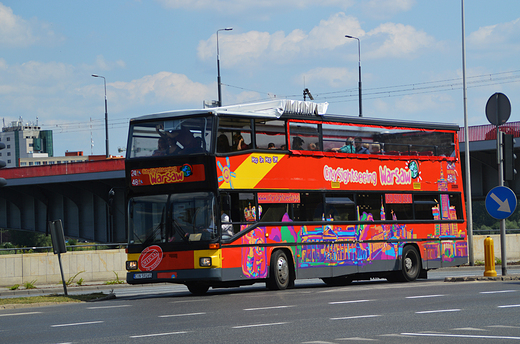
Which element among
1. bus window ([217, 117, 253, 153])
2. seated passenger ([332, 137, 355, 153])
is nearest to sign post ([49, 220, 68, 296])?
bus window ([217, 117, 253, 153])

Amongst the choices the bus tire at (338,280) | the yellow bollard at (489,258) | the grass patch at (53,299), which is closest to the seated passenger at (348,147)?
the bus tire at (338,280)

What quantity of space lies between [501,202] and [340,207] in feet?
12.4

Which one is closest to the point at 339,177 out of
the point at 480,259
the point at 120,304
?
the point at 120,304

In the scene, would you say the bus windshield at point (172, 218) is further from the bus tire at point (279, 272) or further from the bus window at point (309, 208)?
the bus window at point (309, 208)

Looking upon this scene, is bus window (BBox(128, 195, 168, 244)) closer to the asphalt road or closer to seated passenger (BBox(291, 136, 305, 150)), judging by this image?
the asphalt road

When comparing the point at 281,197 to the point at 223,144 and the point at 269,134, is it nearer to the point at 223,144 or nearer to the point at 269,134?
the point at 269,134

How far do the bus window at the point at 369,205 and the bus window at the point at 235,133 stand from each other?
146 inches

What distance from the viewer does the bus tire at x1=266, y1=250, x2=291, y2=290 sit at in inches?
689

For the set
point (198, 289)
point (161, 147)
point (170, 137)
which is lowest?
point (198, 289)

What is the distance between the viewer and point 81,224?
154ft

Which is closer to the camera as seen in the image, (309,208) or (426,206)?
(309,208)

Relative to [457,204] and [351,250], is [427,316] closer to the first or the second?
[351,250]

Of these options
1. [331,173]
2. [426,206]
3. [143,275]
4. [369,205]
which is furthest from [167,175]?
[426,206]

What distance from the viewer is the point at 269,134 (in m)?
17.8
